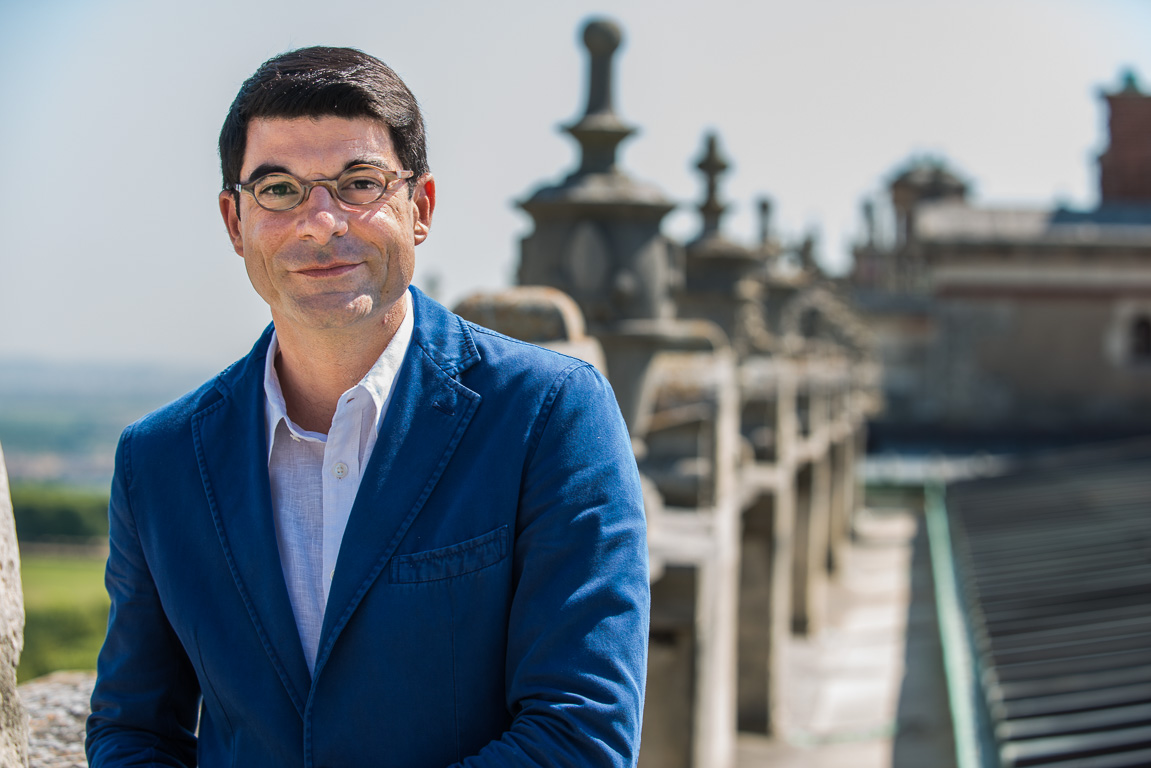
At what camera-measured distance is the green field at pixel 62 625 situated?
12.4 metres

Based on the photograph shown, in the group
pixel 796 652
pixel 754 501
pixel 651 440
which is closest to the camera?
pixel 651 440

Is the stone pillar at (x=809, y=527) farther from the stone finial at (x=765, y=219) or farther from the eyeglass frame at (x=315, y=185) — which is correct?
the eyeglass frame at (x=315, y=185)

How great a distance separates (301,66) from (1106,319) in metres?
24.1

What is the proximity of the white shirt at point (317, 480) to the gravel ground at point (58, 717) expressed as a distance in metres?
1.08

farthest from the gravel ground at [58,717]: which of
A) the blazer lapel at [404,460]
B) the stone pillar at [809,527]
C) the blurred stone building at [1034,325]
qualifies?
the blurred stone building at [1034,325]

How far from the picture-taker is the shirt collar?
1774 millimetres

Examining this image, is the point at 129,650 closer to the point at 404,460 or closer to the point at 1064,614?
the point at 404,460

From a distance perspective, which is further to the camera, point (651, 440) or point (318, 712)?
point (651, 440)

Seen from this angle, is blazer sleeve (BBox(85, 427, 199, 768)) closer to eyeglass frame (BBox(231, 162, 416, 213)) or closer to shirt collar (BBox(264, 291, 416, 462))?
shirt collar (BBox(264, 291, 416, 462))

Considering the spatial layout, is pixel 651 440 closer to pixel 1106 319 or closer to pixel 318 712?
pixel 318 712

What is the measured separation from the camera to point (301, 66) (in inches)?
66.3


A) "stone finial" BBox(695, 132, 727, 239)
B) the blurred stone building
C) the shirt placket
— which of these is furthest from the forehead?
the blurred stone building

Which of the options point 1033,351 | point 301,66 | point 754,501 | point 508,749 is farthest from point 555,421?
point 1033,351

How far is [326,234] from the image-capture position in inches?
66.9
